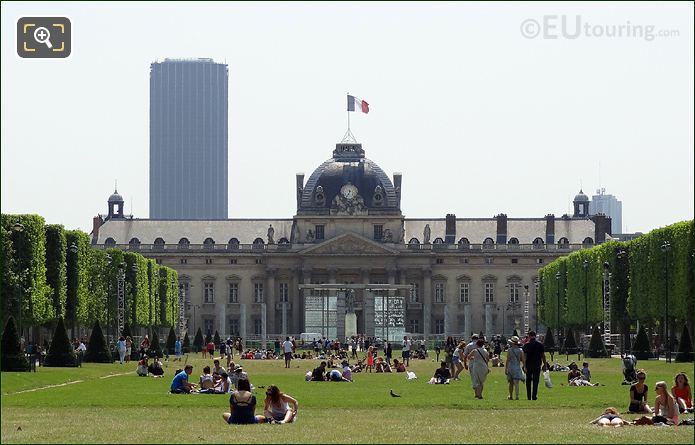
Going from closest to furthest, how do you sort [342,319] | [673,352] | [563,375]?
[563,375], [673,352], [342,319]

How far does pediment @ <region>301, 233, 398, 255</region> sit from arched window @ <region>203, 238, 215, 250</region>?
9.53m

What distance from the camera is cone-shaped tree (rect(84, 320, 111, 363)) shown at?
68.0 m

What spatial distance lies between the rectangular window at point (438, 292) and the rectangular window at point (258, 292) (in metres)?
16.2

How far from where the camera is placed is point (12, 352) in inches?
1953

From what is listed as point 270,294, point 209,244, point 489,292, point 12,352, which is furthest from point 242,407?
point 209,244

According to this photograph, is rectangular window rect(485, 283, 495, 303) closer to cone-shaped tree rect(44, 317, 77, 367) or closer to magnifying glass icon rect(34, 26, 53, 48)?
cone-shaped tree rect(44, 317, 77, 367)

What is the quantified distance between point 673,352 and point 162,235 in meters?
94.3

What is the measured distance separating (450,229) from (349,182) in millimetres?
10760

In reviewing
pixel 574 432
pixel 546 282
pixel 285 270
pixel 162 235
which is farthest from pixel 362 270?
pixel 574 432

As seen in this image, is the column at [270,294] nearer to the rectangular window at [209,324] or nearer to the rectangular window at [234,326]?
the rectangular window at [234,326]

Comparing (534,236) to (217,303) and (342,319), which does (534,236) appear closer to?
(217,303)

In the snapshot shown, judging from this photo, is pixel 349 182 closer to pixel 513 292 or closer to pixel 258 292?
pixel 258 292

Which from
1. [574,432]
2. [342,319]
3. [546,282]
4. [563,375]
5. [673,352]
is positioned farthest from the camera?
[546,282]

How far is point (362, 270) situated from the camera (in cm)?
15750
